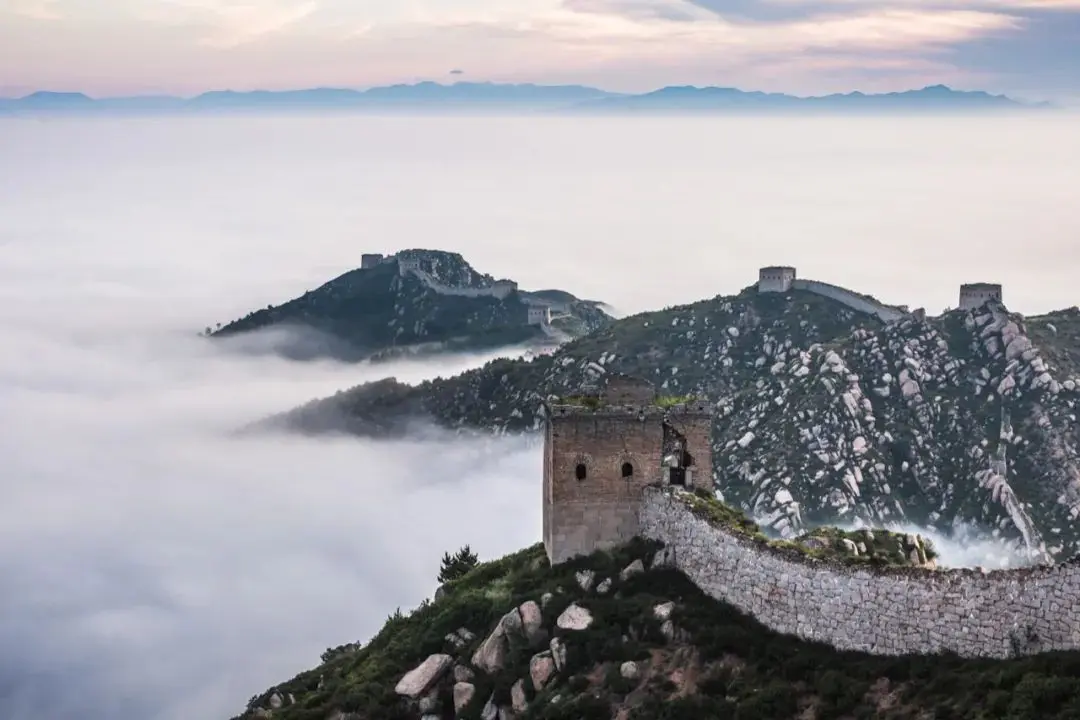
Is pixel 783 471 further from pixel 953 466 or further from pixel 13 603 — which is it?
pixel 13 603

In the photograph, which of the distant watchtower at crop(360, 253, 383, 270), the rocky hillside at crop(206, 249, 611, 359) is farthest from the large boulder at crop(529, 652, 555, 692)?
the distant watchtower at crop(360, 253, 383, 270)

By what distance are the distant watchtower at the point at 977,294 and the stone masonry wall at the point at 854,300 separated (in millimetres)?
4138

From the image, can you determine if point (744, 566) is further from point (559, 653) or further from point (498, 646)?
point (498, 646)

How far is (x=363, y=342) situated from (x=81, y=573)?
41.8 meters

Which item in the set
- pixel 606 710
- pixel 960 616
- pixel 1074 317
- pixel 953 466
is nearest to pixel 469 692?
pixel 606 710

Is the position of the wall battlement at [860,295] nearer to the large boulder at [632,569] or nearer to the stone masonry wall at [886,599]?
the large boulder at [632,569]

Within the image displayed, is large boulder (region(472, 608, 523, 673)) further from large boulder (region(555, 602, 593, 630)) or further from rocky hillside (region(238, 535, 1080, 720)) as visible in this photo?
large boulder (region(555, 602, 593, 630))

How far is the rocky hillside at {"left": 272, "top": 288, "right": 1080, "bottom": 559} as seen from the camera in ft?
263

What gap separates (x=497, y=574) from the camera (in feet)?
141

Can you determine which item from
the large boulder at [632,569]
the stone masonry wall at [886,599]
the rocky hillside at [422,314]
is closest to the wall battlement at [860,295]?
the rocky hillside at [422,314]

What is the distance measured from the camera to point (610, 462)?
127 feet

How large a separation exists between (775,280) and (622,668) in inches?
3188

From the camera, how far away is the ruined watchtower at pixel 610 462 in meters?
38.5

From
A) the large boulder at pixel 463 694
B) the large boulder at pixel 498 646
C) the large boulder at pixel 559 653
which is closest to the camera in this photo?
the large boulder at pixel 559 653
